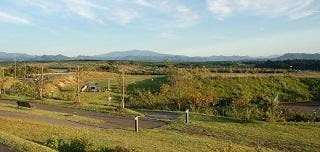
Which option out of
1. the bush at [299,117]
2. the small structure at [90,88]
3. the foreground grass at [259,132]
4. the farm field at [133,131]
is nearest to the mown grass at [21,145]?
the farm field at [133,131]

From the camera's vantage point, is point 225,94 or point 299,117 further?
point 225,94

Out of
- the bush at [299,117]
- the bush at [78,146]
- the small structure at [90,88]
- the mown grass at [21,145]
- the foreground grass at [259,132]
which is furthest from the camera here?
Result: the small structure at [90,88]

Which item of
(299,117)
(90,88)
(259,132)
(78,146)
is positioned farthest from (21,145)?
(90,88)

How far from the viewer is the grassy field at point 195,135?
92.0 feet

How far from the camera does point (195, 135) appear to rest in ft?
121

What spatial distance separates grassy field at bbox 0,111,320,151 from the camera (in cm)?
2805

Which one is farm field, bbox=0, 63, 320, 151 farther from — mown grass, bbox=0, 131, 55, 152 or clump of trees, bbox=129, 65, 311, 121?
clump of trees, bbox=129, 65, 311, 121

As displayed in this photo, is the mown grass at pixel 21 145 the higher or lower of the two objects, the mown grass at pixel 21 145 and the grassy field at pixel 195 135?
the higher

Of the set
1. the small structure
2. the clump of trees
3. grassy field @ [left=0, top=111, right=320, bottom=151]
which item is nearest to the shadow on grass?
grassy field @ [left=0, top=111, right=320, bottom=151]

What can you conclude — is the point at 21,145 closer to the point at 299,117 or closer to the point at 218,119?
the point at 218,119

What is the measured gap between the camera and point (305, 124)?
4269cm

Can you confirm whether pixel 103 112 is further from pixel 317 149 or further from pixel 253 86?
pixel 253 86

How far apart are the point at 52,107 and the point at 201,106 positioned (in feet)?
56.6

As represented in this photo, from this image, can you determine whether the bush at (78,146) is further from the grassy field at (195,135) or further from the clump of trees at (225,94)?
the clump of trees at (225,94)
